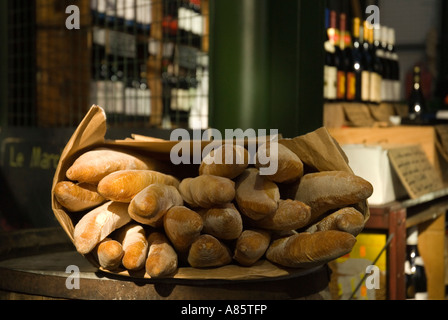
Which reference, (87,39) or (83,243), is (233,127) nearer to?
(83,243)

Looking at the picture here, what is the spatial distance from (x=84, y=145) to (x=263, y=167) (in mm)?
309

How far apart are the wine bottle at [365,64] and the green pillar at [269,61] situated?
4.96ft

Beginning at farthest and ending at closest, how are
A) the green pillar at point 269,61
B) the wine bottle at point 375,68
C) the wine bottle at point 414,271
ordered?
the wine bottle at point 375,68 < the wine bottle at point 414,271 < the green pillar at point 269,61

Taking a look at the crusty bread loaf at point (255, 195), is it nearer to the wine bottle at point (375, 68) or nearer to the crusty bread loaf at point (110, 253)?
the crusty bread loaf at point (110, 253)

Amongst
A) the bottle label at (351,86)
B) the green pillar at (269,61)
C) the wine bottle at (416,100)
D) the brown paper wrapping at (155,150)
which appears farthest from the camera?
the wine bottle at (416,100)

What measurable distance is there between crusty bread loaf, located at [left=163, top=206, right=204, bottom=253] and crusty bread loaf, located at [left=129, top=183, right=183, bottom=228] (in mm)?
15

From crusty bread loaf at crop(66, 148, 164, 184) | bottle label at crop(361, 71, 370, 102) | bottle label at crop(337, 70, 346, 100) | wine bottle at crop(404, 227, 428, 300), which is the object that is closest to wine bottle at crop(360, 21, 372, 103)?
bottle label at crop(361, 71, 370, 102)

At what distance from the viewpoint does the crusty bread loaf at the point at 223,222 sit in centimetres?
88

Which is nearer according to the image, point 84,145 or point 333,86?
point 84,145

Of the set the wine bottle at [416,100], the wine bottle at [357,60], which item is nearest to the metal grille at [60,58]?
the wine bottle at [357,60]

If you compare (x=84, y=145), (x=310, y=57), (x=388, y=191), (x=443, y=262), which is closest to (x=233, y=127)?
(x=310, y=57)

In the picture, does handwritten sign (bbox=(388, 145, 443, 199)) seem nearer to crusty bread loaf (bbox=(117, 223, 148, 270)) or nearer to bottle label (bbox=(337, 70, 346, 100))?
bottle label (bbox=(337, 70, 346, 100))

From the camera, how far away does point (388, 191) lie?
211 cm
